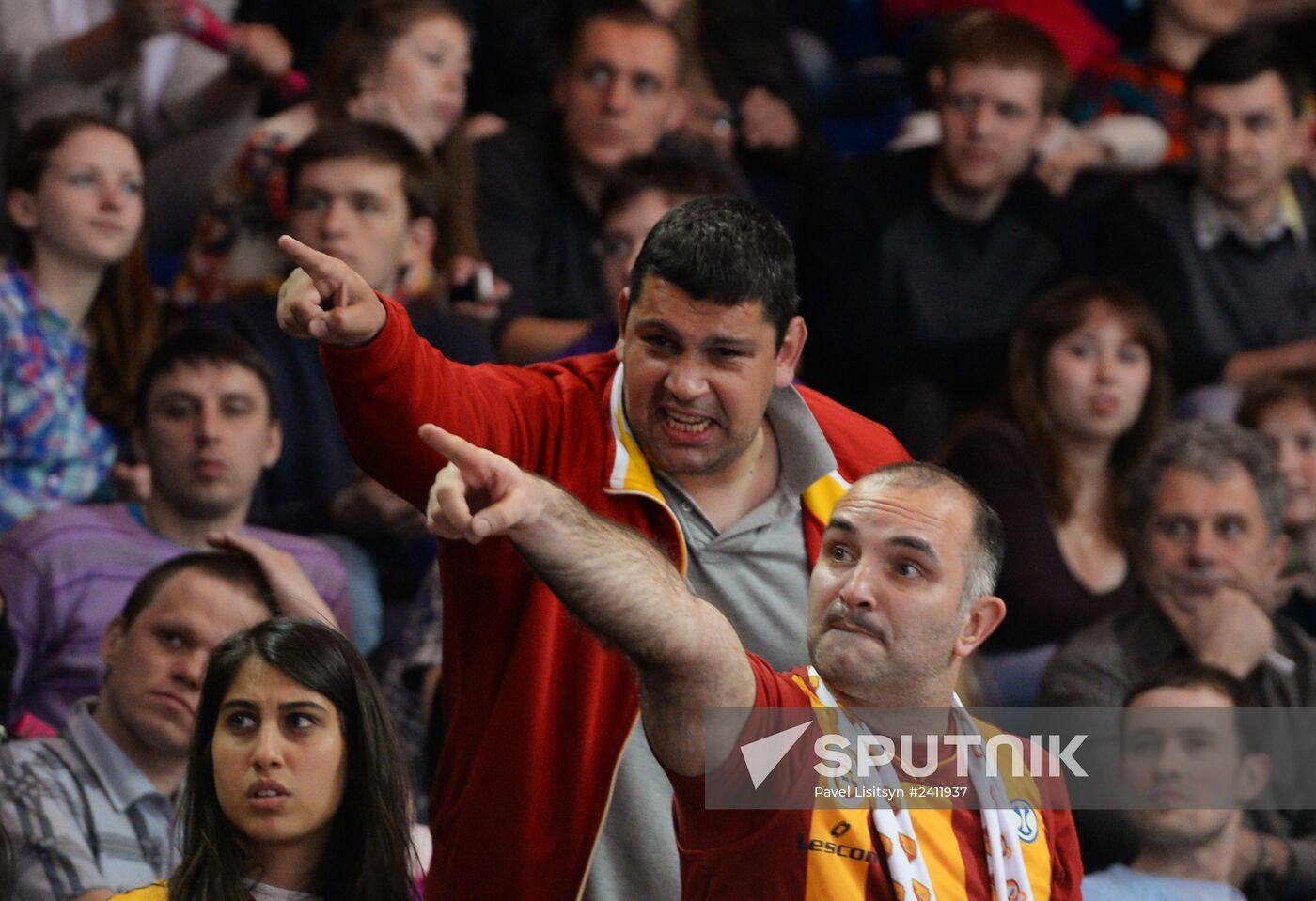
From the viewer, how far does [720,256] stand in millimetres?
2682

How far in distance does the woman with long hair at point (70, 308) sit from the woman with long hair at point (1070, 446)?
190 centimetres

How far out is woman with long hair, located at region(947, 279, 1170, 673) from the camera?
14.4 ft

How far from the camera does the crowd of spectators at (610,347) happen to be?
272cm

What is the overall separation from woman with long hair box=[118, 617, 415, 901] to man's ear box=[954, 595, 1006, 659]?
0.88 m

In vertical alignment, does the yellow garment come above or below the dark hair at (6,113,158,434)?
below

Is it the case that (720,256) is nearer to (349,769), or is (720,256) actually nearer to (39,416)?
(349,769)

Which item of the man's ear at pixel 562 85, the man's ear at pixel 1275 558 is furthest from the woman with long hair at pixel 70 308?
the man's ear at pixel 1275 558

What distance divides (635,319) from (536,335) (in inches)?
78.0

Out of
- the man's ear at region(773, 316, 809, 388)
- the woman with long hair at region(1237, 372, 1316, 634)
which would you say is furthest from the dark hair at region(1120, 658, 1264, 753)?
the man's ear at region(773, 316, 809, 388)

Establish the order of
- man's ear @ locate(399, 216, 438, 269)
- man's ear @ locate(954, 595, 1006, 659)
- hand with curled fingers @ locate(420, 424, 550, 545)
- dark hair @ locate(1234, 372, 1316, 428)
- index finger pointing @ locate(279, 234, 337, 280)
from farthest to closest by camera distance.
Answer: dark hair @ locate(1234, 372, 1316, 428) → man's ear @ locate(399, 216, 438, 269) → man's ear @ locate(954, 595, 1006, 659) → index finger pointing @ locate(279, 234, 337, 280) → hand with curled fingers @ locate(420, 424, 550, 545)

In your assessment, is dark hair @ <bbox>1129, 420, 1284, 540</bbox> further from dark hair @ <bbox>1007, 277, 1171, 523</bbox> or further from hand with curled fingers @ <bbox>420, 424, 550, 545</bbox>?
hand with curled fingers @ <bbox>420, 424, 550, 545</bbox>

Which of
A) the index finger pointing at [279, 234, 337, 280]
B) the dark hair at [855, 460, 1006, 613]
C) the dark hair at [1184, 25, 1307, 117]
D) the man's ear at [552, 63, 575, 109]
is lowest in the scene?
the dark hair at [855, 460, 1006, 613]

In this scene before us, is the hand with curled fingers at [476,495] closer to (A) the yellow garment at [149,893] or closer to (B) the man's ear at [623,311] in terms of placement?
(B) the man's ear at [623,311]

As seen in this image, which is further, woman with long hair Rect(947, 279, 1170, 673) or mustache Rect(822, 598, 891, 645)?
woman with long hair Rect(947, 279, 1170, 673)
